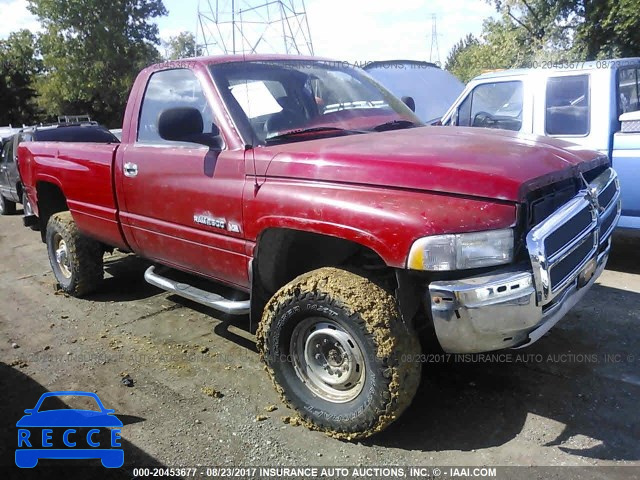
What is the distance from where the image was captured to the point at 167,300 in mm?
5379

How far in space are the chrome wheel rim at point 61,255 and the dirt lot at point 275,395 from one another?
493mm

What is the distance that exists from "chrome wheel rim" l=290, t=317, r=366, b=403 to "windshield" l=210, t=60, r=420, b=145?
118cm

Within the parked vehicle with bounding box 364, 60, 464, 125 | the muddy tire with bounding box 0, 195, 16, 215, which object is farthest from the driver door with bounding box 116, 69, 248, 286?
the muddy tire with bounding box 0, 195, 16, 215

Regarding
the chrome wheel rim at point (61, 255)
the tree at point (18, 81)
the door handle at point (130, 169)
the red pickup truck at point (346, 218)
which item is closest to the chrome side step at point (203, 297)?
the red pickup truck at point (346, 218)

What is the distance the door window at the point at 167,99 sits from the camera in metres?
3.79

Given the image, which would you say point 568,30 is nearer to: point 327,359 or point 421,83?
point 421,83

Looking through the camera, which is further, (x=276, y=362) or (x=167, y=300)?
(x=167, y=300)

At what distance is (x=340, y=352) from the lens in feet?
10.1

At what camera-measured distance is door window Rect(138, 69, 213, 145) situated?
3792 millimetres

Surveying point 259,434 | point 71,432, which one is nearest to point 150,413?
point 71,432

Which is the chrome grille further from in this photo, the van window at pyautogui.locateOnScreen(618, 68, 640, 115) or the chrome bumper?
the van window at pyautogui.locateOnScreen(618, 68, 640, 115)

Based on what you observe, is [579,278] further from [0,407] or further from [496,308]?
[0,407]

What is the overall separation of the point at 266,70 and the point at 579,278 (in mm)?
2378

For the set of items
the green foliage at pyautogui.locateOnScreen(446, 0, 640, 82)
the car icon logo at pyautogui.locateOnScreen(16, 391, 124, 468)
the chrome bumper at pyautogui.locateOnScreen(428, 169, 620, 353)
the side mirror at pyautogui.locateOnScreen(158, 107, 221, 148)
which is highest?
the green foliage at pyautogui.locateOnScreen(446, 0, 640, 82)
